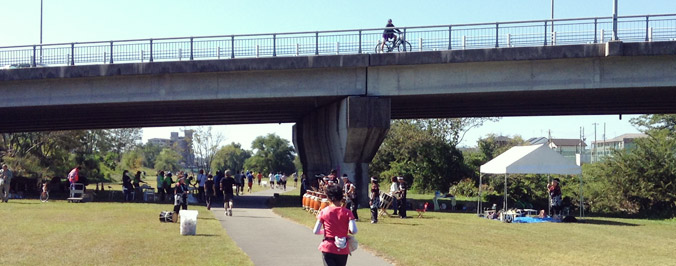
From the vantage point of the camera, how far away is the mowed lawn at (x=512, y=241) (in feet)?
47.5

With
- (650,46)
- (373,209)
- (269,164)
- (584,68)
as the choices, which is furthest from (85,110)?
(269,164)

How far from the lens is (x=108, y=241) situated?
15.8 meters

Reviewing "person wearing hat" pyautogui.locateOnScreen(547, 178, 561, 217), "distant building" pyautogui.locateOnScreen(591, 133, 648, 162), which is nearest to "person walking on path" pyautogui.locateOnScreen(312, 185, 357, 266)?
"person wearing hat" pyautogui.locateOnScreen(547, 178, 561, 217)

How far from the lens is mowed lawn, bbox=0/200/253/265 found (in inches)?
510

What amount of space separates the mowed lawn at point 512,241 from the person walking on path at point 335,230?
4422mm

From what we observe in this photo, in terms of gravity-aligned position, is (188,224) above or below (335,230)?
below

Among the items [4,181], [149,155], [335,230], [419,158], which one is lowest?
[149,155]

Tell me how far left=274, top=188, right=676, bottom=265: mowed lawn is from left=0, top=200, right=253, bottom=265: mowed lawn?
332 centimetres

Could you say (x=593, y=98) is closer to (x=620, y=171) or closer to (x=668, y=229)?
(x=620, y=171)

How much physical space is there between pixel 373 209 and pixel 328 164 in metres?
15.0

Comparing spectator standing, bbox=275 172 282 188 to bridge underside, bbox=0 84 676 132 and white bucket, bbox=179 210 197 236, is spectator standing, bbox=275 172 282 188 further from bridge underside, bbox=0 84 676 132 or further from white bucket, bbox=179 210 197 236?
white bucket, bbox=179 210 197 236

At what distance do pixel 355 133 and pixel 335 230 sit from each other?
22246 mm

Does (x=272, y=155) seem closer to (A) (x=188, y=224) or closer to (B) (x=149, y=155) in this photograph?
(B) (x=149, y=155)

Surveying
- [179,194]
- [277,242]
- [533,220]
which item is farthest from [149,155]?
[277,242]
